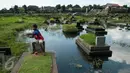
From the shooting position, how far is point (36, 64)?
1281cm

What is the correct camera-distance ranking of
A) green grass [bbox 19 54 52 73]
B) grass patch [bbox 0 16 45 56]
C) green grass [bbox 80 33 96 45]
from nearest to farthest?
green grass [bbox 19 54 52 73], grass patch [bbox 0 16 45 56], green grass [bbox 80 33 96 45]

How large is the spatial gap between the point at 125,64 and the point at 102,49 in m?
3.65

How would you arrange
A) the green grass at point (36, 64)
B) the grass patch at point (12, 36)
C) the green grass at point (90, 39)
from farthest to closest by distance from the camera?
1. the green grass at point (90, 39)
2. the grass patch at point (12, 36)
3. the green grass at point (36, 64)

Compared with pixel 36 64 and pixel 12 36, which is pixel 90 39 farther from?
pixel 36 64

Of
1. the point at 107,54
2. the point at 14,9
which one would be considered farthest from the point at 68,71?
the point at 14,9

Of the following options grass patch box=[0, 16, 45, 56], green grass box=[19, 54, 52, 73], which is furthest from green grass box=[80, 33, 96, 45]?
green grass box=[19, 54, 52, 73]

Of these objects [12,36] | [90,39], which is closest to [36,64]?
[90,39]

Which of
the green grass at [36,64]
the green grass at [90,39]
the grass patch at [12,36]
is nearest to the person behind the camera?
the green grass at [36,64]

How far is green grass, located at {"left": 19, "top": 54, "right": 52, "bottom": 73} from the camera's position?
1175 cm

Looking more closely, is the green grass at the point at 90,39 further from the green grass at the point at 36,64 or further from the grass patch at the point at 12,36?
the green grass at the point at 36,64

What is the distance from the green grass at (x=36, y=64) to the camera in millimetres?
11750

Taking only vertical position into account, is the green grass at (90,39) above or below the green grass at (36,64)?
below

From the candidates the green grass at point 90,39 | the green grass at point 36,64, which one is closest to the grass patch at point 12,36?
the green grass at point 36,64

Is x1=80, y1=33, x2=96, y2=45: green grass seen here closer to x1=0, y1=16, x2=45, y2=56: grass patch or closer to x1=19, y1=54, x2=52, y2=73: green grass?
x1=0, y1=16, x2=45, y2=56: grass patch
